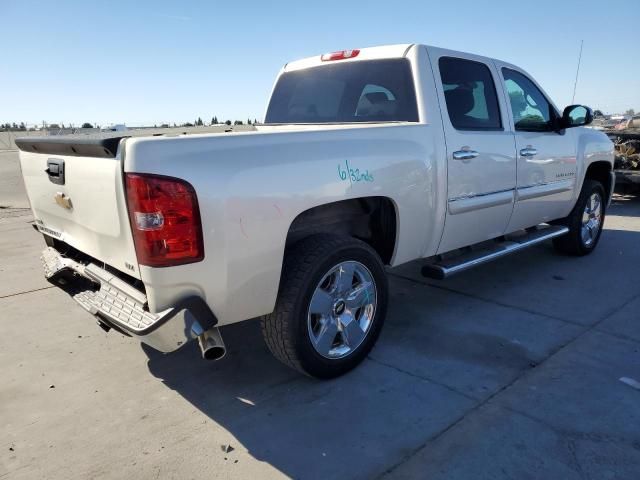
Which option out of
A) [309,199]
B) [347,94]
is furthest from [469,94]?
[309,199]

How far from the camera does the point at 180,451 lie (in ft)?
8.45

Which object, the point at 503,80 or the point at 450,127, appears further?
the point at 503,80

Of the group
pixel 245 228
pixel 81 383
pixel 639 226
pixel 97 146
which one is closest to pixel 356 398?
pixel 245 228

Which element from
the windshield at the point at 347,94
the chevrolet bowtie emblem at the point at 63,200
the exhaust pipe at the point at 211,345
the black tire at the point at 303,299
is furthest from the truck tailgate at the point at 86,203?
the windshield at the point at 347,94

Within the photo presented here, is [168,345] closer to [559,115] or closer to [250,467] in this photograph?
[250,467]

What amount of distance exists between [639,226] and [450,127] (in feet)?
17.8

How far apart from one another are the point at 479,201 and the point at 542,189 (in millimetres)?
1172

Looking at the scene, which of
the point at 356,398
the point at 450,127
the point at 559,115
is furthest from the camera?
the point at 559,115

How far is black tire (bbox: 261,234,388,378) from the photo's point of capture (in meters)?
2.87

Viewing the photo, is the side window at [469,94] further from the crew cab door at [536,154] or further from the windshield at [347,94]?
the windshield at [347,94]

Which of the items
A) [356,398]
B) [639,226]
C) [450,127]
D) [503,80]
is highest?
[503,80]

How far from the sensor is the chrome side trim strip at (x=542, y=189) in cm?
453

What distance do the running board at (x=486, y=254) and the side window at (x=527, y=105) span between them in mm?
987

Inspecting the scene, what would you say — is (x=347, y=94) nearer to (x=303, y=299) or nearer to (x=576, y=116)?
(x=303, y=299)
